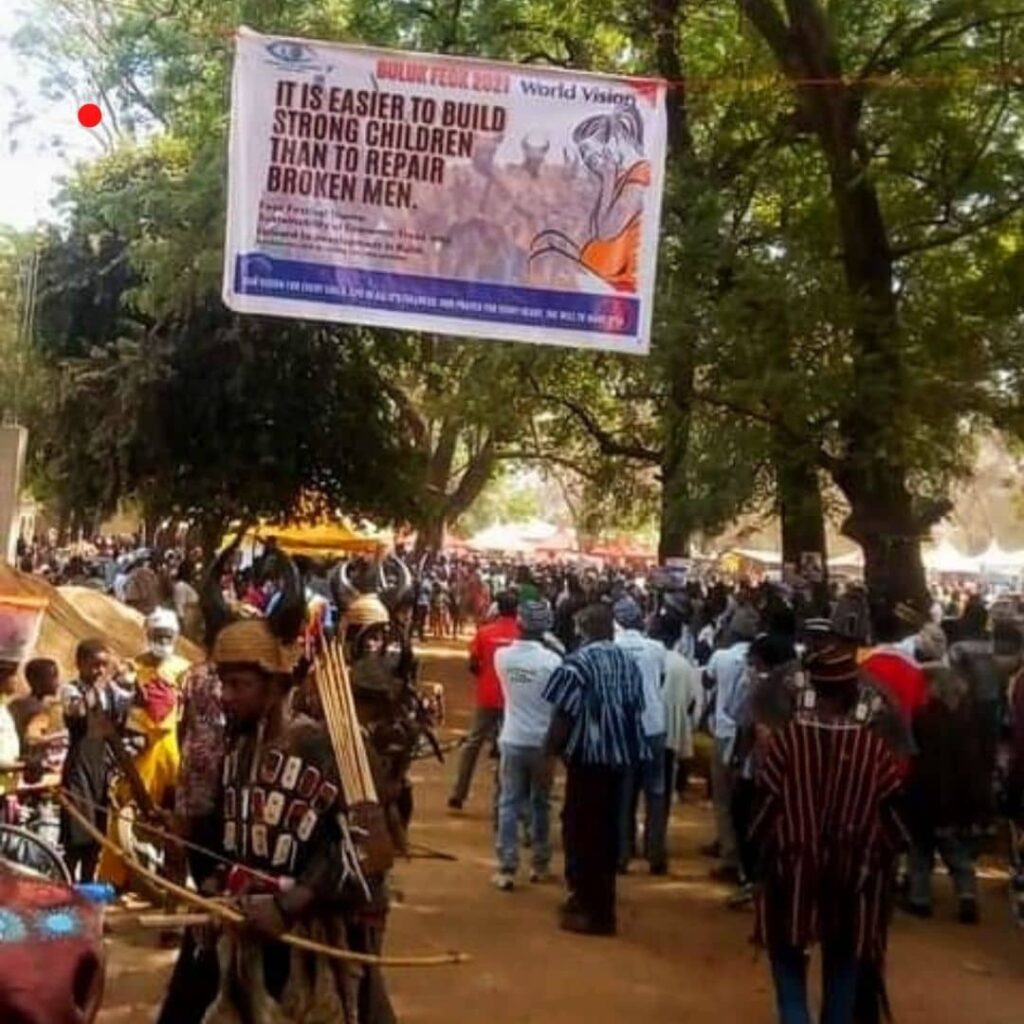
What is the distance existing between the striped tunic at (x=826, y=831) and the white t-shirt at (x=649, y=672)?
3863 millimetres

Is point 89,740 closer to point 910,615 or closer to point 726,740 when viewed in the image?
point 726,740

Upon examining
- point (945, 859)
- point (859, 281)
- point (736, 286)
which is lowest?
point (945, 859)

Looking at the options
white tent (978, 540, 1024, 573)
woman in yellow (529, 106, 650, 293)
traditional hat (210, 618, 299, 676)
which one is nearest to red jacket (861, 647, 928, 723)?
woman in yellow (529, 106, 650, 293)

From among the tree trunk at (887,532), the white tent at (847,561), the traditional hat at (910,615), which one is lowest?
the traditional hat at (910,615)

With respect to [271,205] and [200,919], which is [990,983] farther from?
[200,919]

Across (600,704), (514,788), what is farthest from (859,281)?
(600,704)

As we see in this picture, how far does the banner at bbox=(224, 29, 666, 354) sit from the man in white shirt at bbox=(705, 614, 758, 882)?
8.42 ft

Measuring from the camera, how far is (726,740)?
10.9 m

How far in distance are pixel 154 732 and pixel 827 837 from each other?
3846 mm

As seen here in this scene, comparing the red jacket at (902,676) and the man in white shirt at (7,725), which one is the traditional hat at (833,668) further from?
the red jacket at (902,676)

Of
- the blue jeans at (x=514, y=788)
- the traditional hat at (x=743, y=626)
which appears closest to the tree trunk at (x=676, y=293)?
the traditional hat at (x=743, y=626)

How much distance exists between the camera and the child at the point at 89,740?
8.20 metres

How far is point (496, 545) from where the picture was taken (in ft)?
209

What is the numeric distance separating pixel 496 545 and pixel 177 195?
43.4 metres
